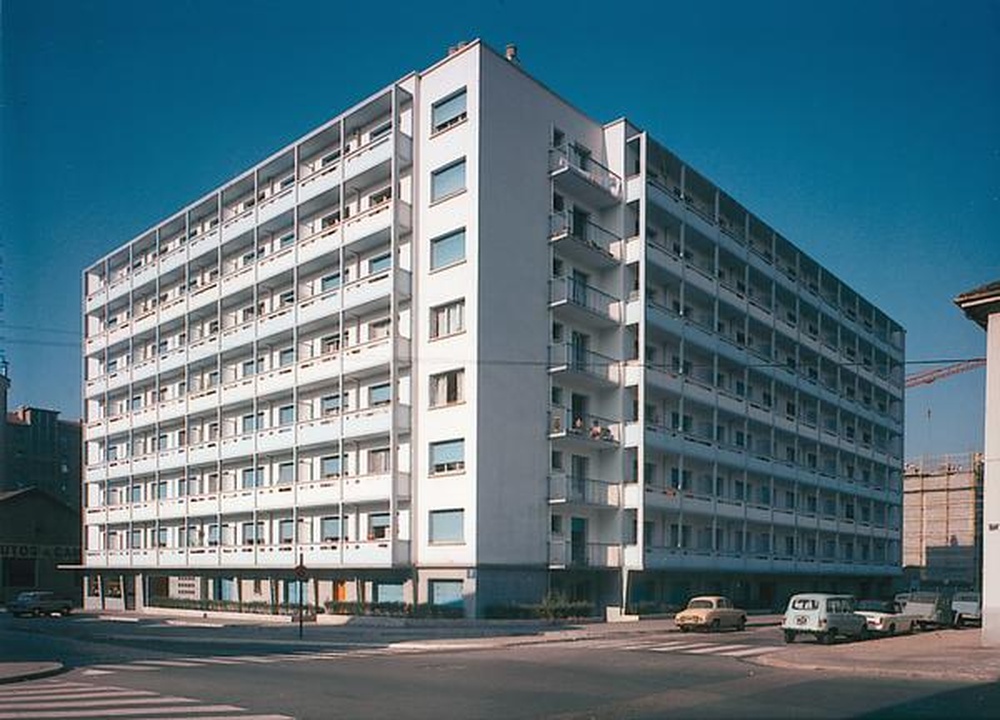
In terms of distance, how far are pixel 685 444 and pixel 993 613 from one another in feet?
70.0

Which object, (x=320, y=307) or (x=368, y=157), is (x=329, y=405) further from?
(x=368, y=157)

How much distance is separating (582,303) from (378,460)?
1141 cm

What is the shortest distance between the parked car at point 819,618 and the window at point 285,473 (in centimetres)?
2510

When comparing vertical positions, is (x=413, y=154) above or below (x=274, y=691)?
above

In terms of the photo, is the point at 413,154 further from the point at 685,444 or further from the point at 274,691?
the point at 274,691

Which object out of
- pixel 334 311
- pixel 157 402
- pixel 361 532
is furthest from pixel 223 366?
pixel 361 532

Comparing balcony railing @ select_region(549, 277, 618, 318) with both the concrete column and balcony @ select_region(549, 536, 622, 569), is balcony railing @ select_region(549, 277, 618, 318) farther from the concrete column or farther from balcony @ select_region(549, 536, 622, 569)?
the concrete column

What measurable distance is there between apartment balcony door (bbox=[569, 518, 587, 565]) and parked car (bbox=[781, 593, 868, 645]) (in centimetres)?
1274

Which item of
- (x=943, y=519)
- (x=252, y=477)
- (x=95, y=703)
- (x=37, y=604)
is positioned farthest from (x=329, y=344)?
(x=943, y=519)

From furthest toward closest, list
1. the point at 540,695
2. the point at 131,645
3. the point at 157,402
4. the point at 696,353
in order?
the point at 157,402, the point at 696,353, the point at 131,645, the point at 540,695

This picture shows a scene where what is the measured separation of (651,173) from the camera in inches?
1829

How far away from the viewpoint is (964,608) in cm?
3822

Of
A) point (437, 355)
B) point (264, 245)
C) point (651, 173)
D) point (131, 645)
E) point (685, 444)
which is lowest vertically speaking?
point (131, 645)

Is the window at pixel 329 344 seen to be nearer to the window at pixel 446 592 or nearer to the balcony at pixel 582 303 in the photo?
the balcony at pixel 582 303
